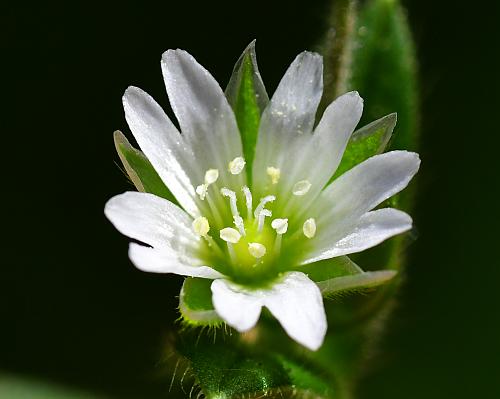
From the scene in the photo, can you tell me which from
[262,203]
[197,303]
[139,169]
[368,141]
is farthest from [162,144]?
[368,141]

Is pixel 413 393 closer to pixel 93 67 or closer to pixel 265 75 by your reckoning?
pixel 265 75

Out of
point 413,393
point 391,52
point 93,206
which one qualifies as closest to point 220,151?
point 391,52

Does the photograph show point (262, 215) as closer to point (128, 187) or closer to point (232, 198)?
point (232, 198)

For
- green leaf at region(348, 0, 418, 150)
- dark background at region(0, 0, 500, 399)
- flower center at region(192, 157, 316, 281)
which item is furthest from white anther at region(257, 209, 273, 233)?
dark background at region(0, 0, 500, 399)

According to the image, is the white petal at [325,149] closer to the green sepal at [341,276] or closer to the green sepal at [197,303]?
the green sepal at [341,276]

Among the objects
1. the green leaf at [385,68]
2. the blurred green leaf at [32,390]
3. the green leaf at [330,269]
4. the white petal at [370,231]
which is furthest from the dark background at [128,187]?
the white petal at [370,231]

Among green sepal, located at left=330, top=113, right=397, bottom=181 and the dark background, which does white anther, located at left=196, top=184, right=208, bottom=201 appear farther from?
the dark background

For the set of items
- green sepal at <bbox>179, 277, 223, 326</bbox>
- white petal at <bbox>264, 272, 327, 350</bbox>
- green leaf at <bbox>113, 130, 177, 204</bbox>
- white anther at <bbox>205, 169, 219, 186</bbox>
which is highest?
green leaf at <bbox>113, 130, 177, 204</bbox>
